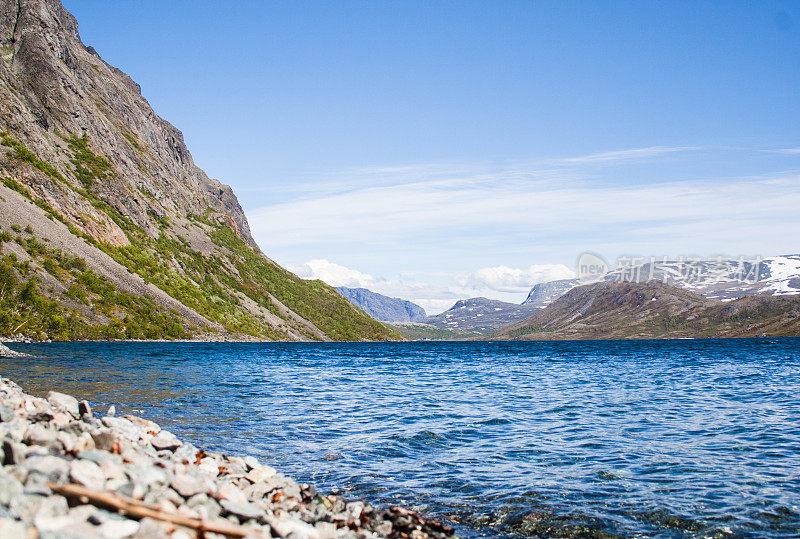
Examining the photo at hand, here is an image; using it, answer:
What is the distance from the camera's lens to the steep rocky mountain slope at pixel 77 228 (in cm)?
9338

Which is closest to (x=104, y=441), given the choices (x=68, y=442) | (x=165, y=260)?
(x=68, y=442)

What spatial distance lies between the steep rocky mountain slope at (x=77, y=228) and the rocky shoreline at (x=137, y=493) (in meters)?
82.0

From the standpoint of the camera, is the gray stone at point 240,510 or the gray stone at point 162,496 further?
the gray stone at point 240,510

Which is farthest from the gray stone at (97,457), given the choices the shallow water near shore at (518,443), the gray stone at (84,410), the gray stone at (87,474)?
the shallow water near shore at (518,443)

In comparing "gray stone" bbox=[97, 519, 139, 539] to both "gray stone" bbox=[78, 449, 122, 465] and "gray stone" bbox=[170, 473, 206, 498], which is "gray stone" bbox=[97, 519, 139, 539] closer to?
"gray stone" bbox=[170, 473, 206, 498]

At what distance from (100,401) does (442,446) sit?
753 inches

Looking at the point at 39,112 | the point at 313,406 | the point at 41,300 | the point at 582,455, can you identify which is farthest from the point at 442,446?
the point at 39,112

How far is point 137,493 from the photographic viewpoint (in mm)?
9234

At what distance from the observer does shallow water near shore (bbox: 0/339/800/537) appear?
1507cm

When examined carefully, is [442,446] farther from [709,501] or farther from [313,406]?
[313,406]

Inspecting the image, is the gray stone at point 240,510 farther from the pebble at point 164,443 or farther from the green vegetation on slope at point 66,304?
the green vegetation on slope at point 66,304

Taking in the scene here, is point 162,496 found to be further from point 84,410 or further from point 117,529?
point 84,410

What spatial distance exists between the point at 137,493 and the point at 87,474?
89 cm

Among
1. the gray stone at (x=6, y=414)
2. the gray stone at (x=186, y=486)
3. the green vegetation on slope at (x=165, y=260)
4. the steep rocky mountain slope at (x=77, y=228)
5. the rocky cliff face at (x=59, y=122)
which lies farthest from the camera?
the rocky cliff face at (x=59, y=122)
